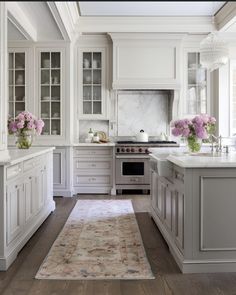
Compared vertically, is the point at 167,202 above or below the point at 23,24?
below

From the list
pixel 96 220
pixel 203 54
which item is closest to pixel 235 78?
pixel 203 54

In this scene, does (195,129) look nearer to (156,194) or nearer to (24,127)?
(156,194)

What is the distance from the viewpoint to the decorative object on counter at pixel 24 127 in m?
4.37

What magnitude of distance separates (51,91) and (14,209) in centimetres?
345

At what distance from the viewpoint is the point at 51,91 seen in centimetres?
623

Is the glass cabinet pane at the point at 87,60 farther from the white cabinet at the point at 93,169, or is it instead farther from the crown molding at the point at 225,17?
the crown molding at the point at 225,17

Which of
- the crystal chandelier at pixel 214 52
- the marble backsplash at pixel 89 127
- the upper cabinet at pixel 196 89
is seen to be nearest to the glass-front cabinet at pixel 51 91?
the marble backsplash at pixel 89 127

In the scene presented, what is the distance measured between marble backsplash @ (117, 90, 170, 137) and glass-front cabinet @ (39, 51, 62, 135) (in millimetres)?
1221

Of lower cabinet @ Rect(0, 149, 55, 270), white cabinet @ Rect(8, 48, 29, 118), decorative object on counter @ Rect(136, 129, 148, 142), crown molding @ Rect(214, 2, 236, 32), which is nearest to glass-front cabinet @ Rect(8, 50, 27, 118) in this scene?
white cabinet @ Rect(8, 48, 29, 118)

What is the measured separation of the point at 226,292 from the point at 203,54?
2682 millimetres

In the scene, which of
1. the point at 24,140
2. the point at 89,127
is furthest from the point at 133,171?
the point at 24,140

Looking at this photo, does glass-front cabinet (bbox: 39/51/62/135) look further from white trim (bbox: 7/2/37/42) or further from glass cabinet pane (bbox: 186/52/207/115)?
glass cabinet pane (bbox: 186/52/207/115)

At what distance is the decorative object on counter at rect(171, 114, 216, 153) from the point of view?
3.58 meters

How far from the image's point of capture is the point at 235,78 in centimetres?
661
